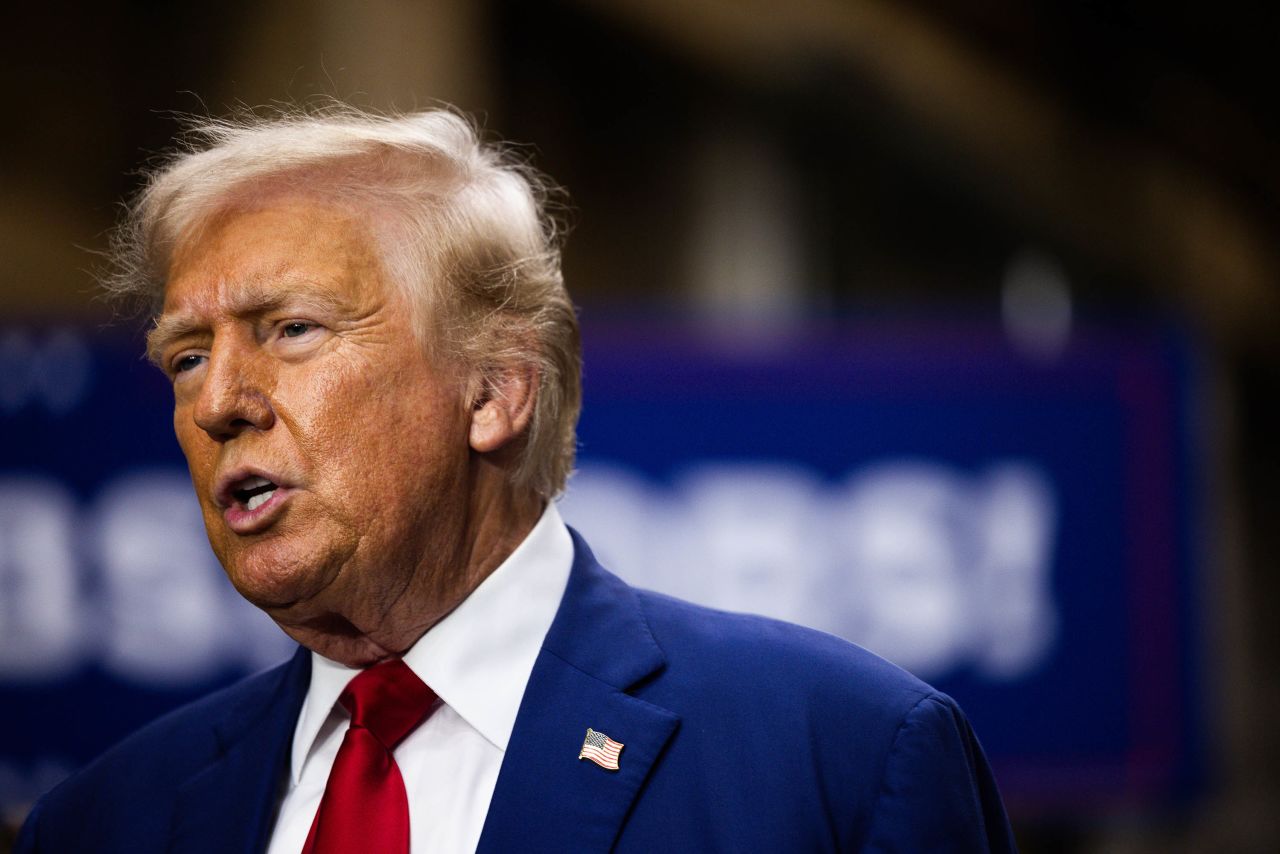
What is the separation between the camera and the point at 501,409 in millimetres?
1568

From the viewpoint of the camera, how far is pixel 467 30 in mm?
4438

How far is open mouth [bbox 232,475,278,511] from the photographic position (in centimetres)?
147

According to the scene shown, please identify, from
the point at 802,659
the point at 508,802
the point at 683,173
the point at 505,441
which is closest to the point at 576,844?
the point at 508,802

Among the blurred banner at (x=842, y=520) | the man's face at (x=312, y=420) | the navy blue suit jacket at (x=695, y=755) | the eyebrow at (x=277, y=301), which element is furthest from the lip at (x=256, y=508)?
the blurred banner at (x=842, y=520)

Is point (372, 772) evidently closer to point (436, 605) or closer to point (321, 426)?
point (436, 605)

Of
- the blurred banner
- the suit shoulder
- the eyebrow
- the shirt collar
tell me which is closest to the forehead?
the eyebrow

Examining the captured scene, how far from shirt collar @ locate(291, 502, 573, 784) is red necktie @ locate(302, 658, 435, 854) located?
0.03 metres

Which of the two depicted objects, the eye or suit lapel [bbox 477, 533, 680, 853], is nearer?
suit lapel [bbox 477, 533, 680, 853]

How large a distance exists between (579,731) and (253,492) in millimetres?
420

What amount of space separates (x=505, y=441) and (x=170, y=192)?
0.47m

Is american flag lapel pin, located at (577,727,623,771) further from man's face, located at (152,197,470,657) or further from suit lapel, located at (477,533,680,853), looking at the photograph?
man's face, located at (152,197,470,657)

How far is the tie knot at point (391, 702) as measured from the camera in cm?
148

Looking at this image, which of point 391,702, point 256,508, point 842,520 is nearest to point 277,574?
point 256,508

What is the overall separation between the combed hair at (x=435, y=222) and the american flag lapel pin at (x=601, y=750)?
1.07 feet
